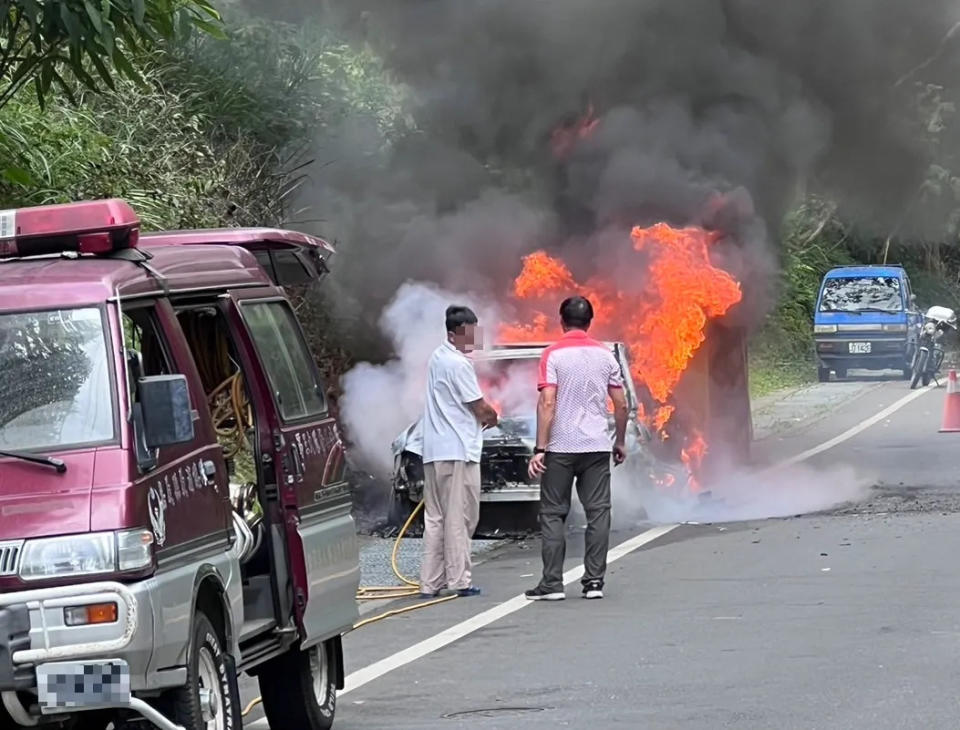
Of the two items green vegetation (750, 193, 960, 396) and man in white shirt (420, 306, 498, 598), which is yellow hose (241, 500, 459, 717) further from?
green vegetation (750, 193, 960, 396)

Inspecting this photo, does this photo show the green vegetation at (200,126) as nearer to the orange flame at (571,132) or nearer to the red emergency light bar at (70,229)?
the orange flame at (571,132)

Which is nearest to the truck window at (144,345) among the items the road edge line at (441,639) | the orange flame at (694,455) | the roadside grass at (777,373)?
the road edge line at (441,639)

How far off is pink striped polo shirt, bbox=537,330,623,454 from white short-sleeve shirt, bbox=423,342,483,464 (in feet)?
1.85

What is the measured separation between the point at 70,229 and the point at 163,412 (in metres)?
0.91

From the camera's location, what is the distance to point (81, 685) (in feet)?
17.5

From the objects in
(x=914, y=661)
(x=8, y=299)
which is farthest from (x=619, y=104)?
(x=8, y=299)

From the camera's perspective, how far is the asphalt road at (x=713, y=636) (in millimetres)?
7590

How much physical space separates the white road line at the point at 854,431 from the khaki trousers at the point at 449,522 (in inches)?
316

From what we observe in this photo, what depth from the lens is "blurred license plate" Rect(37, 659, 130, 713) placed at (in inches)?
209

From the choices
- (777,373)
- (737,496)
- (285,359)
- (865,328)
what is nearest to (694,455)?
(737,496)

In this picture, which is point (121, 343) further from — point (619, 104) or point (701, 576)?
point (619, 104)

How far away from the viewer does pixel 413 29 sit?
20578mm

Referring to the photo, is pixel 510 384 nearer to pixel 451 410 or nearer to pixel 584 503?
pixel 451 410

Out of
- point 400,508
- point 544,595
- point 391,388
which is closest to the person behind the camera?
point 544,595
